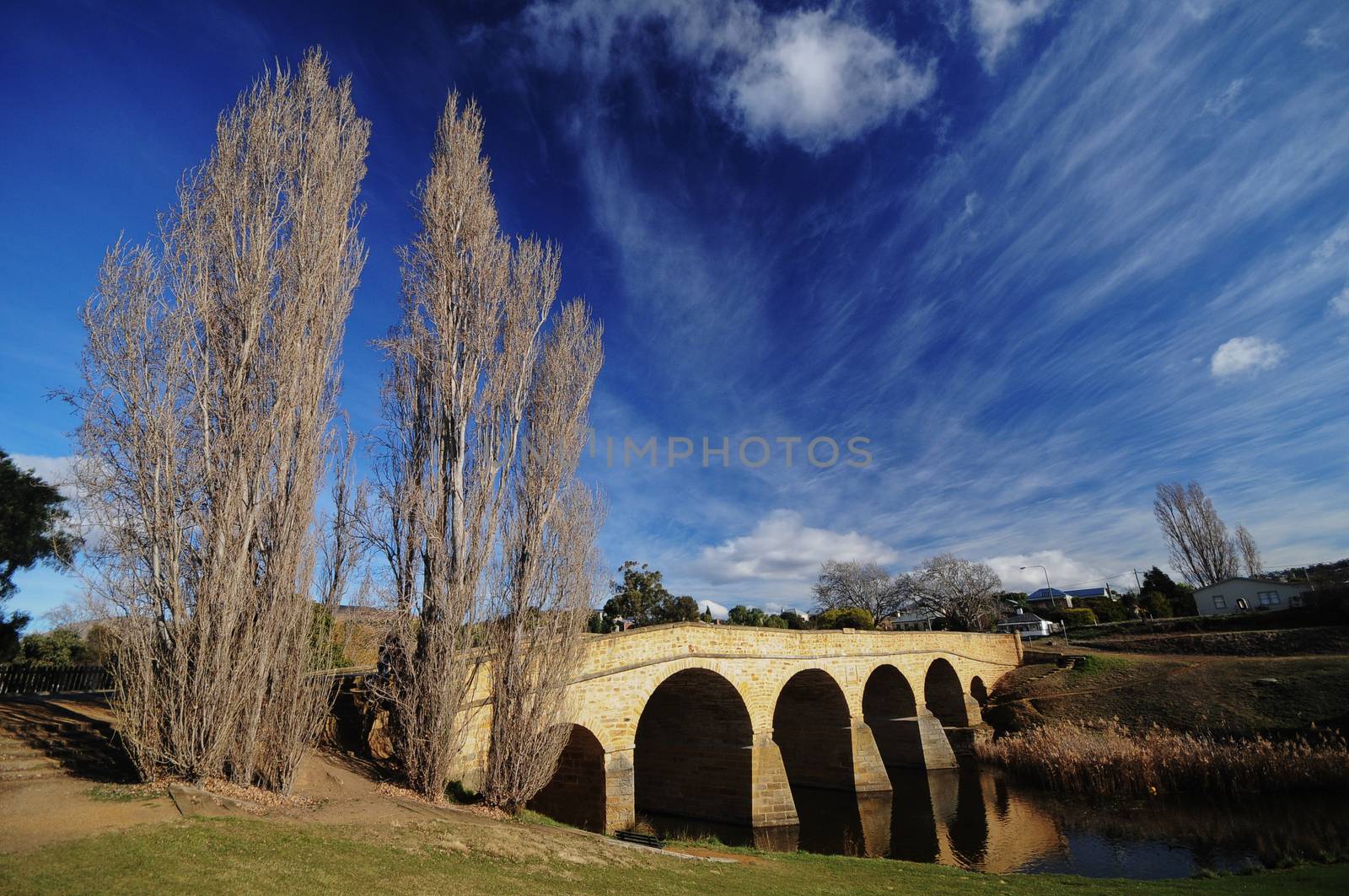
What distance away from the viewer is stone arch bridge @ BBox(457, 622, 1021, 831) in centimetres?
1414

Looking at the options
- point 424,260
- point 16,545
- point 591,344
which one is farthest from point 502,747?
point 16,545

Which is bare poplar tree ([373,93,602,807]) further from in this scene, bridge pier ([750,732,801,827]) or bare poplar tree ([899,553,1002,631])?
bare poplar tree ([899,553,1002,631])

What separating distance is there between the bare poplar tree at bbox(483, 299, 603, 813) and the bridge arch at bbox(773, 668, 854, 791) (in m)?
12.5

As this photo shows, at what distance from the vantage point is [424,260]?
12500 mm

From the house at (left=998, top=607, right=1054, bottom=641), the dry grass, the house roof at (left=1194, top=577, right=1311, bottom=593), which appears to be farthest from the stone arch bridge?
the house roof at (left=1194, top=577, right=1311, bottom=593)

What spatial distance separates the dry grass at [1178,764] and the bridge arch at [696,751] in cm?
1141

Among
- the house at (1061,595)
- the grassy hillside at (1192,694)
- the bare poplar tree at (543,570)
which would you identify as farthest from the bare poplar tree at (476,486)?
the house at (1061,595)

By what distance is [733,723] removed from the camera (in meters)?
18.6

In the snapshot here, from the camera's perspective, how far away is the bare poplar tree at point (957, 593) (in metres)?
54.2

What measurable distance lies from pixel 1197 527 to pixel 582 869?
71.5m

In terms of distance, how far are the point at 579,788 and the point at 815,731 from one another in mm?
12254

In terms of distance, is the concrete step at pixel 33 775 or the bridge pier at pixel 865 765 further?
the bridge pier at pixel 865 765

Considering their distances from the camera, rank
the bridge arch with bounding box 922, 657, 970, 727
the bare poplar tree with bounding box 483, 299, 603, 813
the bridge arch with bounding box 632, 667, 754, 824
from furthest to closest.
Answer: the bridge arch with bounding box 922, 657, 970, 727
the bridge arch with bounding box 632, 667, 754, 824
the bare poplar tree with bounding box 483, 299, 603, 813

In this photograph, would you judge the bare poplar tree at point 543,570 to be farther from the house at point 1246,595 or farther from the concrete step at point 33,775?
the house at point 1246,595
